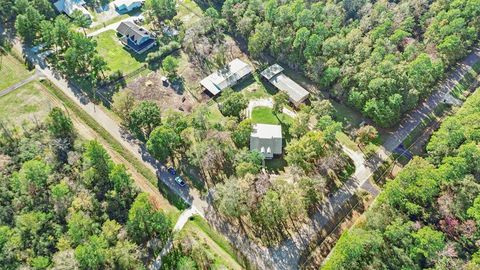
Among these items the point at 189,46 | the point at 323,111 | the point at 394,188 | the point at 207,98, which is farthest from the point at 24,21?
the point at 394,188

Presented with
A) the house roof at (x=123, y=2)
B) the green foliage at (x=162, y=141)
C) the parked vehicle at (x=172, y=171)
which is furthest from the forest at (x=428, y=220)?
the house roof at (x=123, y=2)

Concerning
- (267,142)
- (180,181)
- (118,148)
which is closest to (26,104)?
(118,148)

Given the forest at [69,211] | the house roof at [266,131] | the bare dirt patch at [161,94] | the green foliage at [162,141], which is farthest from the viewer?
the bare dirt patch at [161,94]

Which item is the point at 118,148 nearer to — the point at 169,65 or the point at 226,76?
the point at 169,65

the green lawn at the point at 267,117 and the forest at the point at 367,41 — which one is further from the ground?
the forest at the point at 367,41

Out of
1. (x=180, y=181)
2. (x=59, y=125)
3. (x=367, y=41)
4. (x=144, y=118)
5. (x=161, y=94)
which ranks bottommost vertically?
(x=59, y=125)

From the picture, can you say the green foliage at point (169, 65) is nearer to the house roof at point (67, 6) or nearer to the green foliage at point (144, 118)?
the green foliage at point (144, 118)

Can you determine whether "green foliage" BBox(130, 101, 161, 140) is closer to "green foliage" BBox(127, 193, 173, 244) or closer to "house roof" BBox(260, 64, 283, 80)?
"green foliage" BBox(127, 193, 173, 244)

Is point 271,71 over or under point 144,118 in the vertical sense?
over
